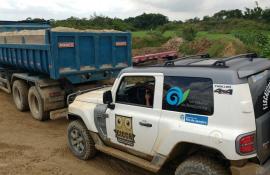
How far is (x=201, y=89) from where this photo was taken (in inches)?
169

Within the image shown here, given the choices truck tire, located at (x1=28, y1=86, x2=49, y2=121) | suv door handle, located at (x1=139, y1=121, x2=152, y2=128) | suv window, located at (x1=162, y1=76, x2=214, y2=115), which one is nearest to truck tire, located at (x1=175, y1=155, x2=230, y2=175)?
suv window, located at (x1=162, y1=76, x2=214, y2=115)

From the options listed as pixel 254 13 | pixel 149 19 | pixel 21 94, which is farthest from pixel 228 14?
pixel 21 94

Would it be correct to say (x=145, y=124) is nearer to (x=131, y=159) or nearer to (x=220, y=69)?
(x=131, y=159)

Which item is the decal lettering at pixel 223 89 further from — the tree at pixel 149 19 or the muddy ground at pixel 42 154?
the tree at pixel 149 19

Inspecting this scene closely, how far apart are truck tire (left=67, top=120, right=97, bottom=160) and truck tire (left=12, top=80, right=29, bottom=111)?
13.2 feet

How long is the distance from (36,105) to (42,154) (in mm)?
2863

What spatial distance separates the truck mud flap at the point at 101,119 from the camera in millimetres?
5668

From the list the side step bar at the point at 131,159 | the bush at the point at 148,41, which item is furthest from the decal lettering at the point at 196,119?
the bush at the point at 148,41

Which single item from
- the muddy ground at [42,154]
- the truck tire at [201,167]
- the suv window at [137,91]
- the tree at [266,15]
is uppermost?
the tree at [266,15]

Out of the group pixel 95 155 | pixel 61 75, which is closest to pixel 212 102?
pixel 95 155

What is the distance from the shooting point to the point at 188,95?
14.6 feet

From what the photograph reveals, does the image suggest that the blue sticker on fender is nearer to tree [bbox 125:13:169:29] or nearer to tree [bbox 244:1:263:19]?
tree [bbox 244:1:263:19]

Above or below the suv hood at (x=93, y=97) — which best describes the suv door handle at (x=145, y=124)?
below

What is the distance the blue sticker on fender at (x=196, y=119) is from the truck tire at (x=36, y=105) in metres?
5.47
